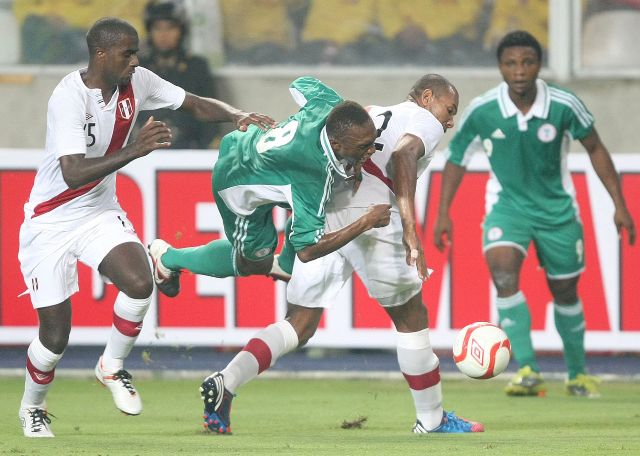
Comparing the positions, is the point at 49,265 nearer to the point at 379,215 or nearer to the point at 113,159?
the point at 113,159

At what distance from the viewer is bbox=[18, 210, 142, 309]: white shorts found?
794 centimetres

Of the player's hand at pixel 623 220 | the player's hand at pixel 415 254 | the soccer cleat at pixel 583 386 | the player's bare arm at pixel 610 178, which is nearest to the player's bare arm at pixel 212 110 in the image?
the player's hand at pixel 415 254

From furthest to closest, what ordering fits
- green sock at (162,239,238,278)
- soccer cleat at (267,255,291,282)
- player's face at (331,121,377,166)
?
soccer cleat at (267,255,291,282), green sock at (162,239,238,278), player's face at (331,121,377,166)

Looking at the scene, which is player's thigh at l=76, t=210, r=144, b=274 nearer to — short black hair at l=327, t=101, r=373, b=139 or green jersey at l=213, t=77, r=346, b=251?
green jersey at l=213, t=77, r=346, b=251

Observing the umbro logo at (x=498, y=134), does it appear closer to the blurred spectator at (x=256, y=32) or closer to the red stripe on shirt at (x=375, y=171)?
the red stripe on shirt at (x=375, y=171)

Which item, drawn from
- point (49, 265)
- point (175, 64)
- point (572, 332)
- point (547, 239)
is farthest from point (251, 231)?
point (175, 64)

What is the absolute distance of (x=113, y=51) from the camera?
7691 mm

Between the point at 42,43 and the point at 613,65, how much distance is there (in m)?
4.51

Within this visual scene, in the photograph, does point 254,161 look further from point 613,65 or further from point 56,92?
point 613,65

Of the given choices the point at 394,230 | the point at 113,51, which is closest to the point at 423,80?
the point at 394,230

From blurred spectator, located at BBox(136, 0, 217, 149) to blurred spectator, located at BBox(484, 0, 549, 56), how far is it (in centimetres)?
228

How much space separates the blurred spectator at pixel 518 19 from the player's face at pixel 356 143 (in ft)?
17.4

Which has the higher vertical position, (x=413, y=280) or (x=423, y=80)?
(x=423, y=80)

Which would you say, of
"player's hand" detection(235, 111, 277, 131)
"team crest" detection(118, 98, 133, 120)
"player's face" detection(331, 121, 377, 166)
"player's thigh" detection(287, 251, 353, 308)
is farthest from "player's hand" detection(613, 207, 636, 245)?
"team crest" detection(118, 98, 133, 120)
